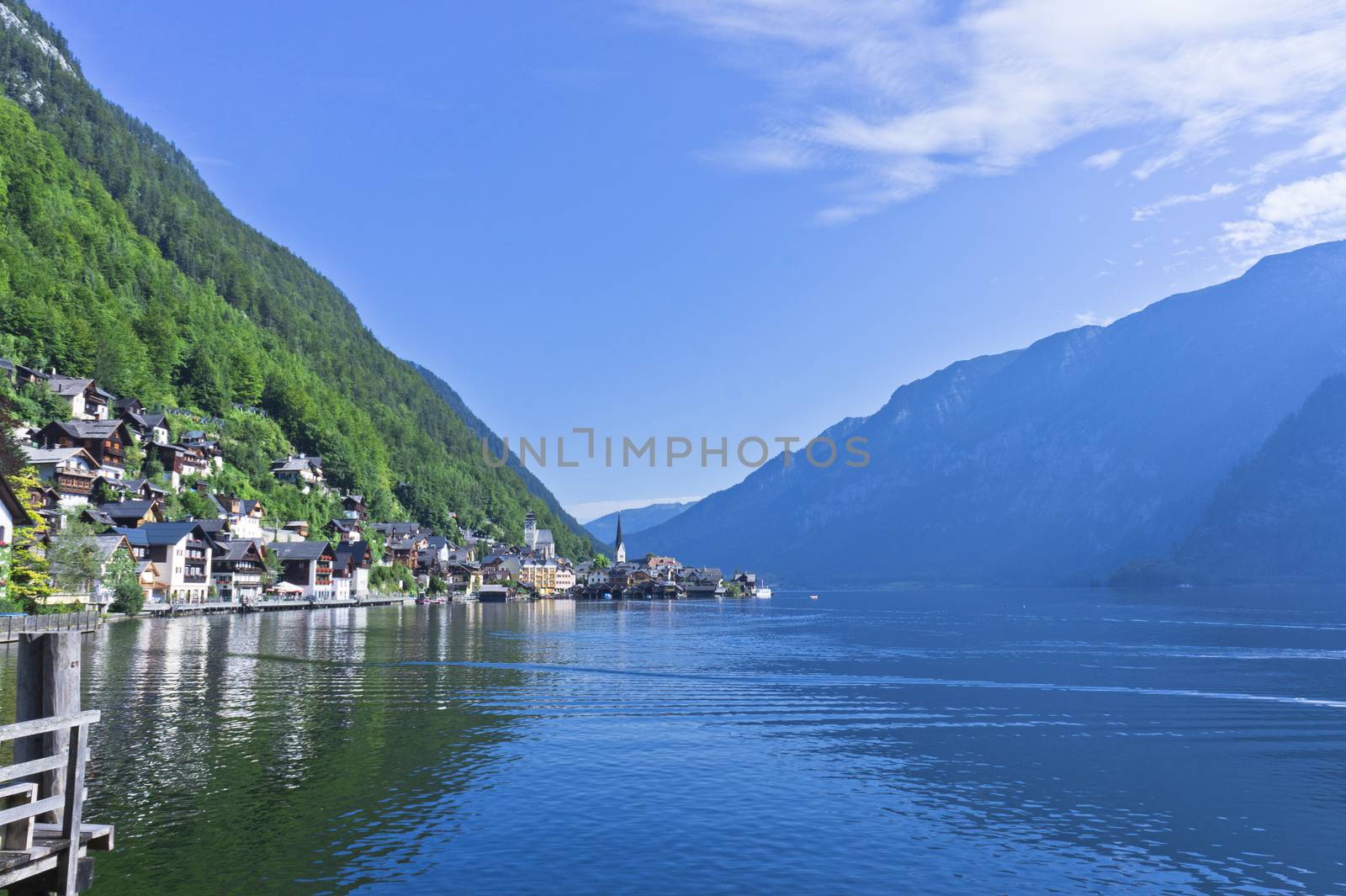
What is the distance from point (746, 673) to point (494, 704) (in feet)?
77.6

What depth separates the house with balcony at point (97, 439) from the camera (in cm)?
13762

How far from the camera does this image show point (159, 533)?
13350 cm

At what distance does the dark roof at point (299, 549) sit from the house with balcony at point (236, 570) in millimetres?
14948

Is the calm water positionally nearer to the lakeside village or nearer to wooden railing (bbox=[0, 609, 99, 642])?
wooden railing (bbox=[0, 609, 99, 642])

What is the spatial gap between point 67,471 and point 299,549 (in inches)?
1964

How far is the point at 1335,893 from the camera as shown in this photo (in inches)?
936

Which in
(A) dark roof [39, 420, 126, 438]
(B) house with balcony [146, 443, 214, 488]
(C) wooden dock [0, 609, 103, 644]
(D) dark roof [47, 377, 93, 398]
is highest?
(D) dark roof [47, 377, 93, 398]

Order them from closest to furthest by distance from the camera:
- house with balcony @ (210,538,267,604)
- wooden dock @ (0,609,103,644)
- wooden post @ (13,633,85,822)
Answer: wooden post @ (13,633,85,822), wooden dock @ (0,609,103,644), house with balcony @ (210,538,267,604)

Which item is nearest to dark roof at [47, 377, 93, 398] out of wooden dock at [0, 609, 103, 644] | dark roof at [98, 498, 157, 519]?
dark roof at [98, 498, 157, 519]

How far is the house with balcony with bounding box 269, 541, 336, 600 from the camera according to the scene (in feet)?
565

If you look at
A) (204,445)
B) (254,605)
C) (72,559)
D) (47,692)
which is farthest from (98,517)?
(47,692)

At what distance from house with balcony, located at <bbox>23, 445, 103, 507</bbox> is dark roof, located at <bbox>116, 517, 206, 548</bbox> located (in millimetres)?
7357

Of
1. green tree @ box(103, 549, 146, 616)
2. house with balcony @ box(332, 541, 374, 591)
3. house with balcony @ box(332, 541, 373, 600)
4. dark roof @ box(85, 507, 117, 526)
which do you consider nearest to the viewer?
green tree @ box(103, 549, 146, 616)

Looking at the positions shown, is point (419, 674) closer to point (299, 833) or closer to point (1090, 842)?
point (299, 833)
